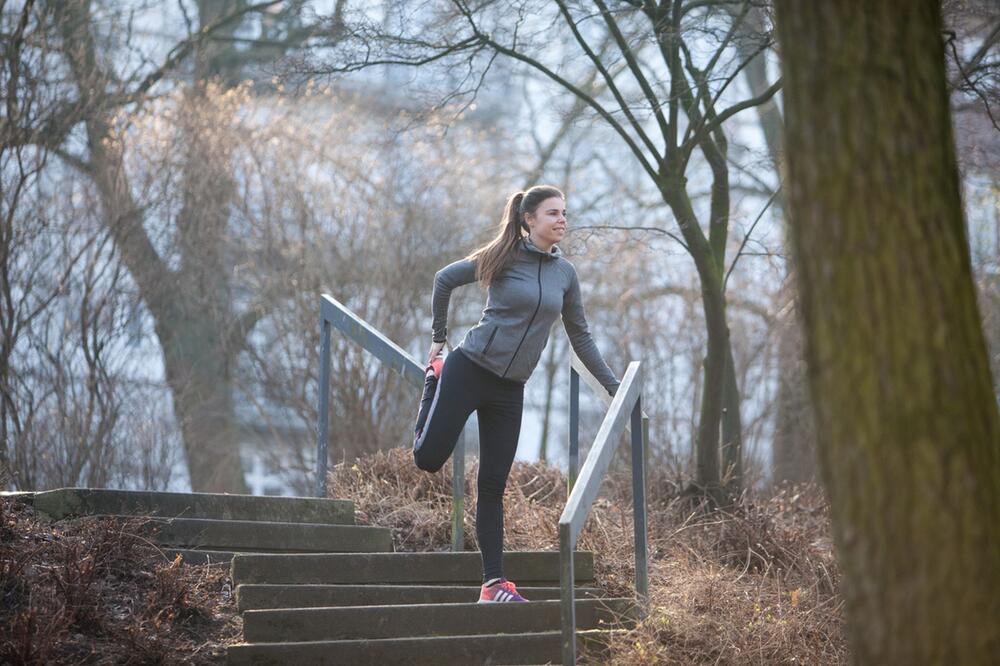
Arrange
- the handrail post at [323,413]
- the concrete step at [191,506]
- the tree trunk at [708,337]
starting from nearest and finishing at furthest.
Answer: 1. the concrete step at [191,506]
2. the handrail post at [323,413]
3. the tree trunk at [708,337]

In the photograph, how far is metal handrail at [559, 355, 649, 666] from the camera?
4.38 m

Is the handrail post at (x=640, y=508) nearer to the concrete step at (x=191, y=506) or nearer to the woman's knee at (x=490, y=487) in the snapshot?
the woman's knee at (x=490, y=487)

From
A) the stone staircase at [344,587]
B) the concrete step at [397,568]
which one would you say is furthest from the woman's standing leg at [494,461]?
the concrete step at [397,568]

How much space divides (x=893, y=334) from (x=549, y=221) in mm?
2578

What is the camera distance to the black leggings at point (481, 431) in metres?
5.48

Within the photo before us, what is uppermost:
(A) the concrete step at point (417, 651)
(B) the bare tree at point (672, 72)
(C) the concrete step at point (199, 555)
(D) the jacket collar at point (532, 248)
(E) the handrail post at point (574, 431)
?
(B) the bare tree at point (672, 72)

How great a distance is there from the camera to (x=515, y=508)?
7.19m

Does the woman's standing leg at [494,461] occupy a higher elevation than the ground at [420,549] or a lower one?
higher

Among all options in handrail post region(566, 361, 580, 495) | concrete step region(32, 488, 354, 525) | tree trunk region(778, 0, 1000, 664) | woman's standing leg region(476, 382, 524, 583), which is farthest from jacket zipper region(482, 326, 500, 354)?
tree trunk region(778, 0, 1000, 664)

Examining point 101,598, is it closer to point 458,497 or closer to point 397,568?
point 397,568

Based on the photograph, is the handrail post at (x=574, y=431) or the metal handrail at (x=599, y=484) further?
the handrail post at (x=574, y=431)

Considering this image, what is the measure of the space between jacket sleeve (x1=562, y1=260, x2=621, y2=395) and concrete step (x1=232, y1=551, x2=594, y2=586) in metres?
0.90

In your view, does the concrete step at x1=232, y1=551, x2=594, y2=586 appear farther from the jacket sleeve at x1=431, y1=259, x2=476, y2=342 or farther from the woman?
the jacket sleeve at x1=431, y1=259, x2=476, y2=342

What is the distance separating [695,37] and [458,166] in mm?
8047
